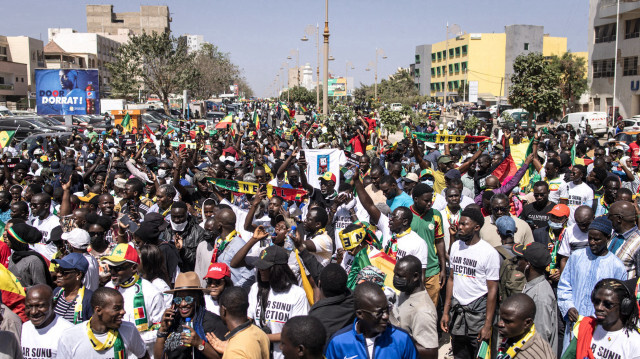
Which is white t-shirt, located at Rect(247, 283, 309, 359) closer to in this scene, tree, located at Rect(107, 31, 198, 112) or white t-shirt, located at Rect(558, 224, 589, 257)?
white t-shirt, located at Rect(558, 224, 589, 257)

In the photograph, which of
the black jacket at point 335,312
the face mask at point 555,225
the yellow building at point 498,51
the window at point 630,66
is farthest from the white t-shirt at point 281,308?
the yellow building at point 498,51

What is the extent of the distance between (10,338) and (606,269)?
4.48m

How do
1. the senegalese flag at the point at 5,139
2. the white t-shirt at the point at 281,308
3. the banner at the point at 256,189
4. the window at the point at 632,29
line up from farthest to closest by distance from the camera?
1. the window at the point at 632,29
2. the senegalese flag at the point at 5,139
3. the banner at the point at 256,189
4. the white t-shirt at the point at 281,308

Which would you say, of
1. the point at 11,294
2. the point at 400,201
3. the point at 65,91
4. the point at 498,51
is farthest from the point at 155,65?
the point at 11,294

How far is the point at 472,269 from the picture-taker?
4.93 metres

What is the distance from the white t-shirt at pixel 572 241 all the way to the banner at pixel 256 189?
3.05 metres

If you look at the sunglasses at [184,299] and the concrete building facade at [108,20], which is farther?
the concrete building facade at [108,20]

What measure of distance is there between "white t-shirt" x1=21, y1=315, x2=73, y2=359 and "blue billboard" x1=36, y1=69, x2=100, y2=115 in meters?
26.0

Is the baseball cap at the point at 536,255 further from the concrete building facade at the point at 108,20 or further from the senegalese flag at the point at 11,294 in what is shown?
the concrete building facade at the point at 108,20

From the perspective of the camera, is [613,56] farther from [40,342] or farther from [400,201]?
[40,342]

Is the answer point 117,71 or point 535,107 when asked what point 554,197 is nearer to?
point 535,107

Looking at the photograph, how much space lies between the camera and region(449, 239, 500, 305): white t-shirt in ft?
16.0

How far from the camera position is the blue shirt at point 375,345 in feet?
11.0

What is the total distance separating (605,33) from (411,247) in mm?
44164
